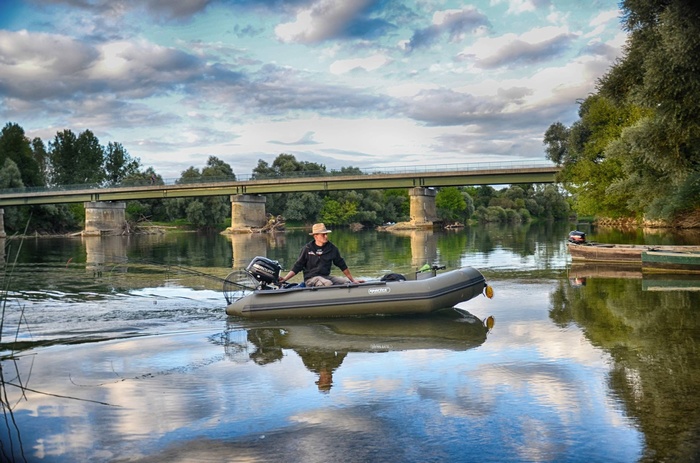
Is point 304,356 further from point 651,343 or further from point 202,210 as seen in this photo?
point 202,210

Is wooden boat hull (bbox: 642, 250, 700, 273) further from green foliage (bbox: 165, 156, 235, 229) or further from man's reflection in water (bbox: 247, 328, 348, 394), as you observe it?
green foliage (bbox: 165, 156, 235, 229)

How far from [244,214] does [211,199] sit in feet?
39.4

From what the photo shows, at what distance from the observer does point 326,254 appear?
12352 millimetres

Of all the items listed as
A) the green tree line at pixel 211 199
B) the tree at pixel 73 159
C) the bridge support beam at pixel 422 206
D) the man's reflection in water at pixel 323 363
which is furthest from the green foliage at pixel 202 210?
the man's reflection in water at pixel 323 363

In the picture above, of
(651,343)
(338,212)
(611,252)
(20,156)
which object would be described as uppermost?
(20,156)

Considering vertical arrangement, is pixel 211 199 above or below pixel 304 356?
above

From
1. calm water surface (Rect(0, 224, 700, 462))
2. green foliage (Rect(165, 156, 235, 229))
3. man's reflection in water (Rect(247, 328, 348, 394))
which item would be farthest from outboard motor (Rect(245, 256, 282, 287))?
green foliage (Rect(165, 156, 235, 229))

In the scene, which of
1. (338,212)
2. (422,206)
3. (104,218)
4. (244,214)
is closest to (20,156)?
(104,218)

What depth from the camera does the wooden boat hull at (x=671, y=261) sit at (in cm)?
1781

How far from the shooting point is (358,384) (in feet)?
24.0

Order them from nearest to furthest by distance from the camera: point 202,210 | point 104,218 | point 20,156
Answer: point 104,218
point 202,210
point 20,156

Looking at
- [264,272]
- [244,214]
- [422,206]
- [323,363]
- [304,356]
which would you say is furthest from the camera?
[244,214]

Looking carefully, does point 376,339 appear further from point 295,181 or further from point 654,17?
point 295,181

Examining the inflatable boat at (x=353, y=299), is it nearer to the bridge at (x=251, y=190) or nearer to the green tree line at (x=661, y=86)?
the green tree line at (x=661, y=86)
